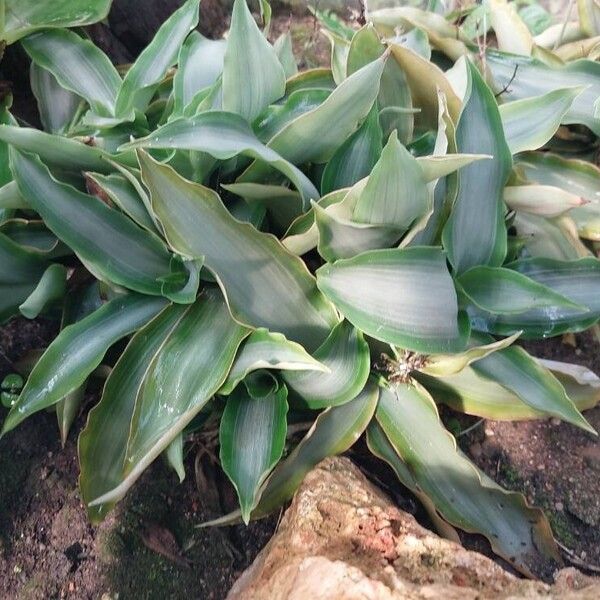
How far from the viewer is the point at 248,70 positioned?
1223mm

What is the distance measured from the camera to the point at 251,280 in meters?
1.14

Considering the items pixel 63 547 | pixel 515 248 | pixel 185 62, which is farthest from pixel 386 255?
pixel 63 547

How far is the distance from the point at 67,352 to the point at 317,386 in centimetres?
46

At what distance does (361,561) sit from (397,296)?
43 centimetres

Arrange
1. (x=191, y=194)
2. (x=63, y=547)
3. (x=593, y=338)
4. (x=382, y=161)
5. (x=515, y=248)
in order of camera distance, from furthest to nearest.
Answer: (x=593, y=338), (x=515, y=248), (x=63, y=547), (x=191, y=194), (x=382, y=161)

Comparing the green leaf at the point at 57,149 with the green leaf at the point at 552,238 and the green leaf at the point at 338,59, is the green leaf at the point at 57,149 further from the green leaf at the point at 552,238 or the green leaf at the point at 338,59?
the green leaf at the point at 552,238

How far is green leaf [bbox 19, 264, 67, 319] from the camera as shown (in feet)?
3.69

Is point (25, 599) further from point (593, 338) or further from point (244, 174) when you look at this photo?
point (593, 338)

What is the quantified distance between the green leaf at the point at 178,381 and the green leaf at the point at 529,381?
48 cm

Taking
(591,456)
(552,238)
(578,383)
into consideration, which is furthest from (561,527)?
(552,238)

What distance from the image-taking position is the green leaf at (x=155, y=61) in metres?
1.38


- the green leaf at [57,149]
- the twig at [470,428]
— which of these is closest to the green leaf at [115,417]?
the green leaf at [57,149]

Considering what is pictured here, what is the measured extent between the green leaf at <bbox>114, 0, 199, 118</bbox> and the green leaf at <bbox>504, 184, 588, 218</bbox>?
810mm

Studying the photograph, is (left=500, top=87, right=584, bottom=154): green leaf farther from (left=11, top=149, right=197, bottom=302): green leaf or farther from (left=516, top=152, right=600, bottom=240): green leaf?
(left=11, top=149, right=197, bottom=302): green leaf
